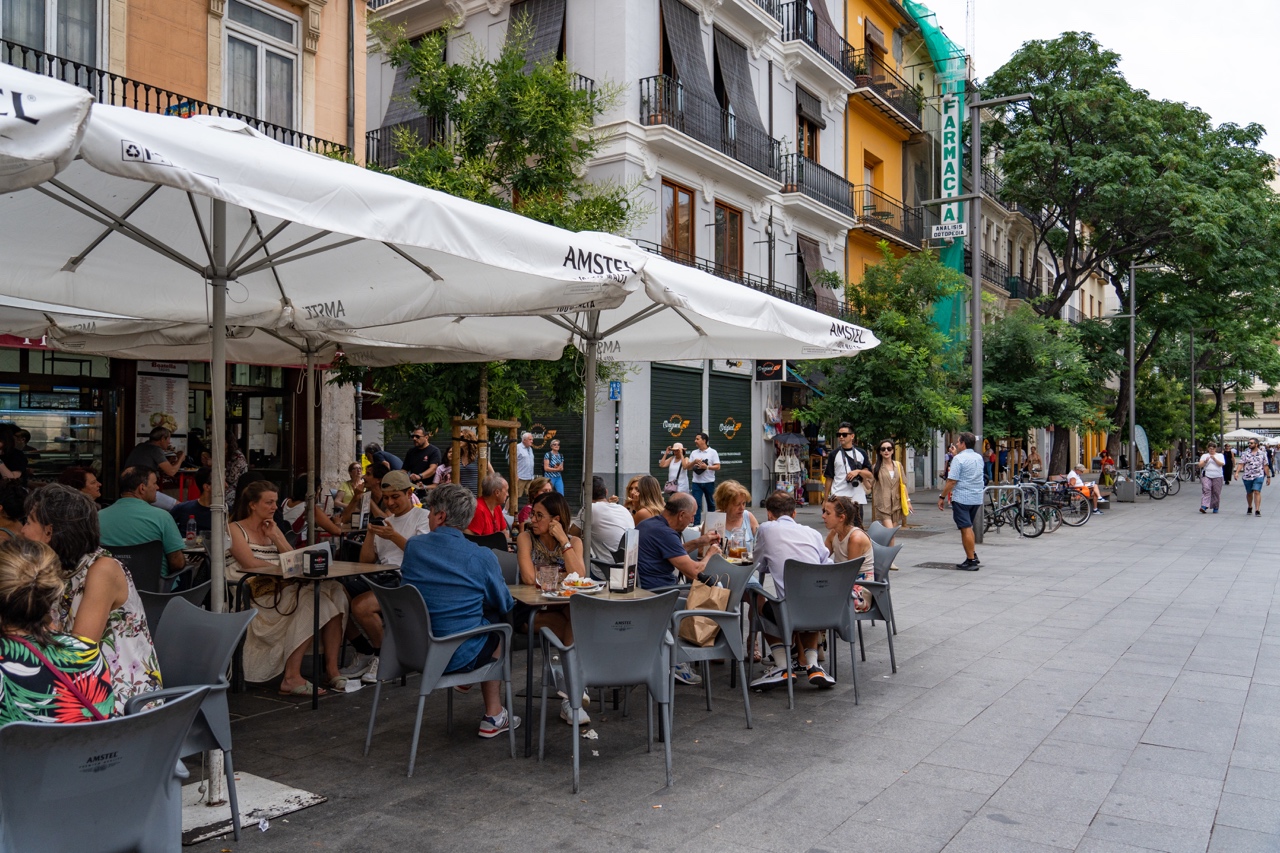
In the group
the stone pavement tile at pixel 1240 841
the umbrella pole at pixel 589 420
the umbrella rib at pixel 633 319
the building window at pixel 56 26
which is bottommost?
the stone pavement tile at pixel 1240 841

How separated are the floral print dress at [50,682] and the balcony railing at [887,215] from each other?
28.0 meters

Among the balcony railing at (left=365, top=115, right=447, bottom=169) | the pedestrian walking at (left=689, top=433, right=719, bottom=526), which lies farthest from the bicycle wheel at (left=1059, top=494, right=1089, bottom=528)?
the balcony railing at (left=365, top=115, right=447, bottom=169)

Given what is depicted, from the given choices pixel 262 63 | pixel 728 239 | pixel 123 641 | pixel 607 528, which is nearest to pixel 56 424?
pixel 262 63

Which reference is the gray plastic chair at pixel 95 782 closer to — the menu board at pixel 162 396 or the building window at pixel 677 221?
the menu board at pixel 162 396

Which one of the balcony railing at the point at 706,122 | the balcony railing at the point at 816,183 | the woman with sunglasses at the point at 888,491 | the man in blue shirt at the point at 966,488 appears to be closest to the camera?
the woman with sunglasses at the point at 888,491

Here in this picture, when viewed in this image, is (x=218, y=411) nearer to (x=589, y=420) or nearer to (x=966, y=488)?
(x=589, y=420)

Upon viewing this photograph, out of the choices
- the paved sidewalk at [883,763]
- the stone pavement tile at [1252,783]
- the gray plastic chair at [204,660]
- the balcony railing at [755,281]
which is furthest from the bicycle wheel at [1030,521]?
the gray plastic chair at [204,660]

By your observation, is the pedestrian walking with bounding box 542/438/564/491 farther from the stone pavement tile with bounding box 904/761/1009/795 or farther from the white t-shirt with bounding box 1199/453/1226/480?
the white t-shirt with bounding box 1199/453/1226/480

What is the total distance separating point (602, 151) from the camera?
787 inches

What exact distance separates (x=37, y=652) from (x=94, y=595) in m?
0.68

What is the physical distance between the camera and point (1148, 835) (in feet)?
13.7

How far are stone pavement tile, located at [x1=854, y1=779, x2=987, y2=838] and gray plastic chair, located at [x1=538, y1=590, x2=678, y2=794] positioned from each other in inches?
39.2

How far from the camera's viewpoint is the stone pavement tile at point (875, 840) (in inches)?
158

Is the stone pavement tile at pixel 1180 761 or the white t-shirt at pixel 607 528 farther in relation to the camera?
the white t-shirt at pixel 607 528
